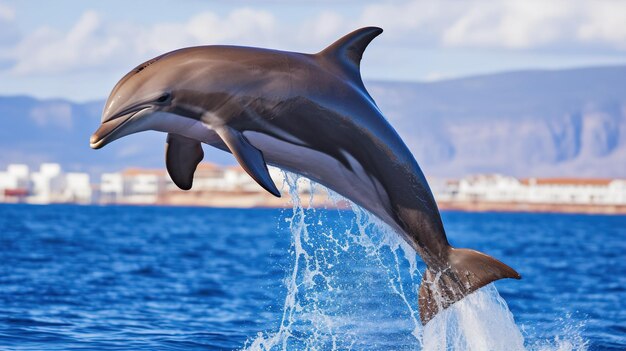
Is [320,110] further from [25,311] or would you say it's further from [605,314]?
[605,314]

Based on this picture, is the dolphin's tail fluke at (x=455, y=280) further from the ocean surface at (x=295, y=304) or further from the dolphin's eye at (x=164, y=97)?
the dolphin's eye at (x=164, y=97)

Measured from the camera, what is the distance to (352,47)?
29.7 ft

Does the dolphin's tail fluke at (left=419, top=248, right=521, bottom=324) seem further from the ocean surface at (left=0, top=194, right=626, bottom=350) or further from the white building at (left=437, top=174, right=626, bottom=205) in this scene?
the white building at (left=437, top=174, right=626, bottom=205)

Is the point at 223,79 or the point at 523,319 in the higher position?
the point at 223,79

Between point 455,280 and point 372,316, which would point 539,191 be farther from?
point 455,280

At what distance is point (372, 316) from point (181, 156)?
8.11 m

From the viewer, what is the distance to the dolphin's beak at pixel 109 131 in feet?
25.2

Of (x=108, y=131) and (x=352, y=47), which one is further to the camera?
(x=352, y=47)

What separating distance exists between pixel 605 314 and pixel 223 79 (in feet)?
44.8

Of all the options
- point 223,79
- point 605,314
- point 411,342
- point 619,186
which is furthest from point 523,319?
point 619,186

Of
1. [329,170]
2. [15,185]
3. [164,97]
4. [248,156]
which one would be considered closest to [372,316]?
[329,170]

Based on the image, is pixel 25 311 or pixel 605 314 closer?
pixel 25 311

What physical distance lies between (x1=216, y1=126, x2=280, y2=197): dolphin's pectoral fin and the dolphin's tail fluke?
1929 mm

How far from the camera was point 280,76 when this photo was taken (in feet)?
27.4
